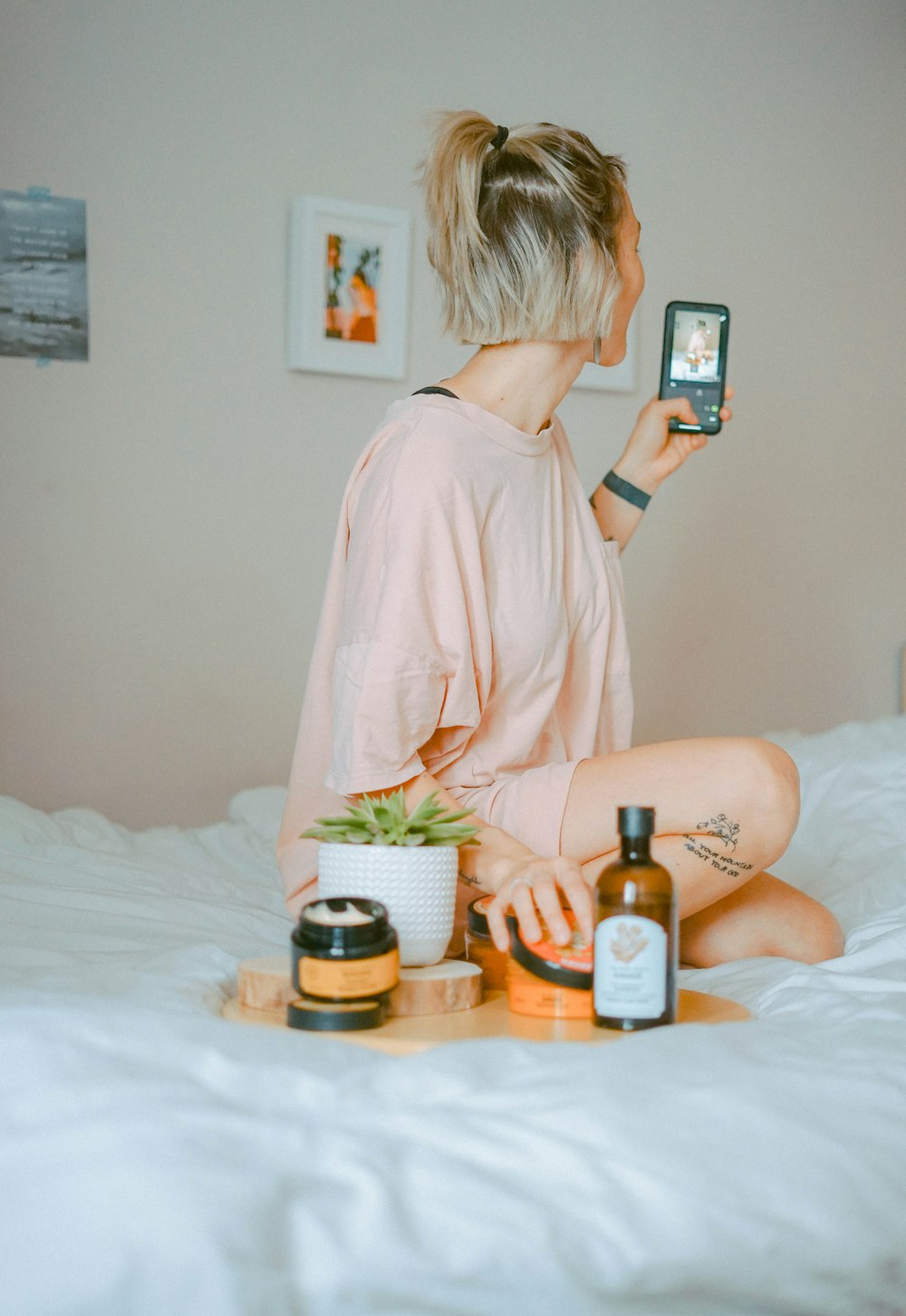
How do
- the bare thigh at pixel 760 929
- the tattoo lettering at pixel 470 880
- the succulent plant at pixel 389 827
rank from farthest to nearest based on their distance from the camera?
1. the bare thigh at pixel 760 929
2. the tattoo lettering at pixel 470 880
3. the succulent plant at pixel 389 827

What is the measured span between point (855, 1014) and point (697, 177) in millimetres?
2022

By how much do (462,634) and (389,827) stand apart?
0.30 m

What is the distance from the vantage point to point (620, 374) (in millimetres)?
2408

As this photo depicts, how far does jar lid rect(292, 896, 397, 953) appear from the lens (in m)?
0.76

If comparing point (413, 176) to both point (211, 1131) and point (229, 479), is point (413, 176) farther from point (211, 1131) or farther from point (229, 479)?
point (211, 1131)

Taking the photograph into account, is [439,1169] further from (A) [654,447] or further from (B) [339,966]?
(A) [654,447]

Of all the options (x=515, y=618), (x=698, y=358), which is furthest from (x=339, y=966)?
(x=698, y=358)

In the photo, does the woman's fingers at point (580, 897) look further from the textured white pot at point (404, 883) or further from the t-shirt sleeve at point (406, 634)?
the t-shirt sleeve at point (406, 634)

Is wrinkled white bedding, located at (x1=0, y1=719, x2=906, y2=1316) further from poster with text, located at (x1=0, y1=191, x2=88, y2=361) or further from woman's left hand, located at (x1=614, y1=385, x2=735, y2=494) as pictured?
poster with text, located at (x1=0, y1=191, x2=88, y2=361)

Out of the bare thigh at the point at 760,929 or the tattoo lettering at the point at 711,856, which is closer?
the tattoo lettering at the point at 711,856

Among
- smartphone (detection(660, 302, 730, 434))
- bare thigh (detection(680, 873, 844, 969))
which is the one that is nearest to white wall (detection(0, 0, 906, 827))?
smartphone (detection(660, 302, 730, 434))

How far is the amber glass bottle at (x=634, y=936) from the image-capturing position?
2.51 feet

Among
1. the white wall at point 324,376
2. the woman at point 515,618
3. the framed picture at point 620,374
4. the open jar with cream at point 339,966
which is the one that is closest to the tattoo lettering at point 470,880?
the woman at point 515,618

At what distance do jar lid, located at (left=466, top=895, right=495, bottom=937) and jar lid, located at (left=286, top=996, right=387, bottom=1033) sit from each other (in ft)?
0.48
